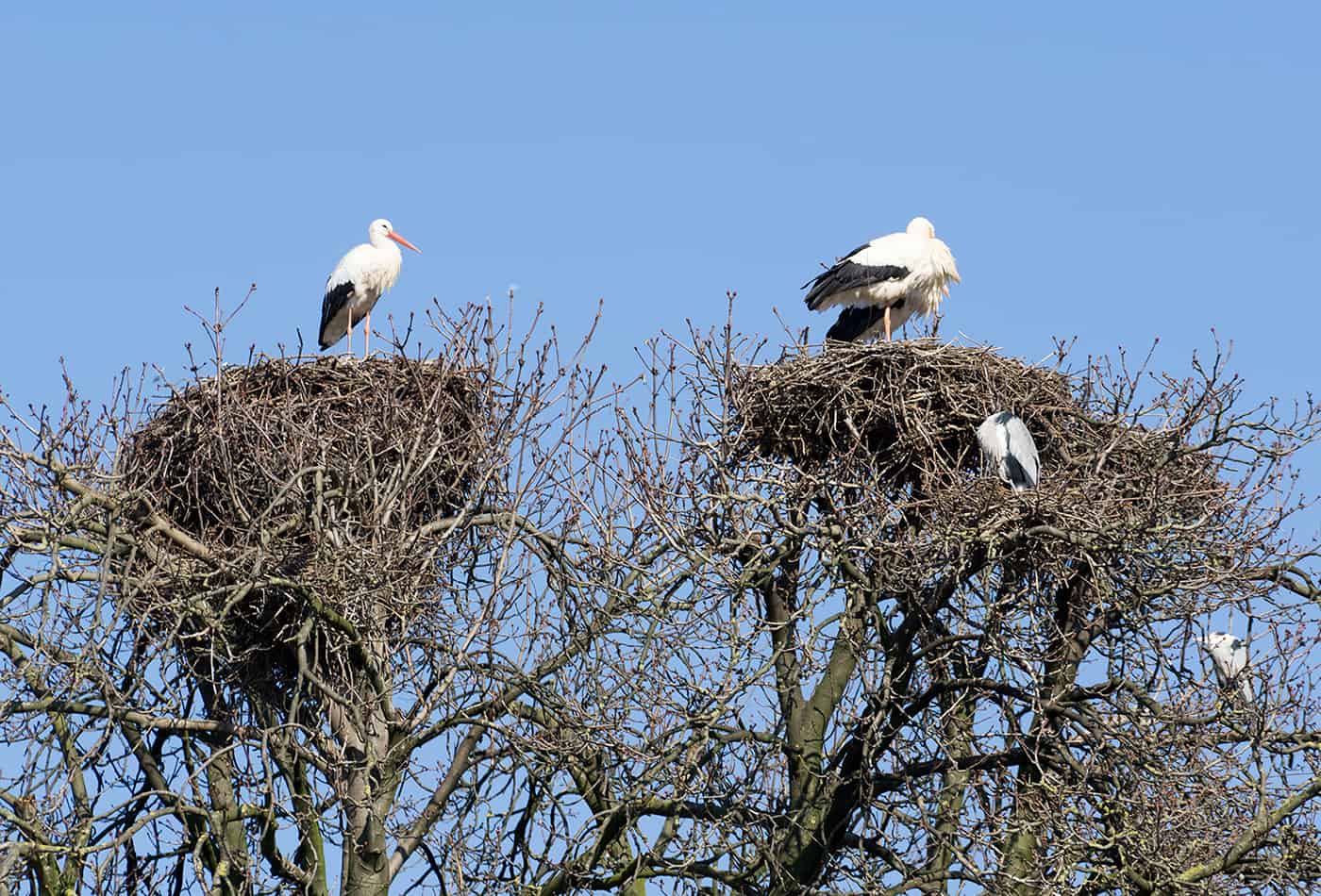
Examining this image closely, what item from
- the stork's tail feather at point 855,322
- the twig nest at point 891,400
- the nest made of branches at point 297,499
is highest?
the stork's tail feather at point 855,322

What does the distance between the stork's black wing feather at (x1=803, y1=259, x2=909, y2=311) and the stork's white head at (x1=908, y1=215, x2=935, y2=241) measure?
57 centimetres

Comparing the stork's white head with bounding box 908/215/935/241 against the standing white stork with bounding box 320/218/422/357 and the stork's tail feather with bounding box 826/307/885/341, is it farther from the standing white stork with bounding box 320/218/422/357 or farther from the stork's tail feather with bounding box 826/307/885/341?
the standing white stork with bounding box 320/218/422/357

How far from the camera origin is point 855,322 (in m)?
14.7

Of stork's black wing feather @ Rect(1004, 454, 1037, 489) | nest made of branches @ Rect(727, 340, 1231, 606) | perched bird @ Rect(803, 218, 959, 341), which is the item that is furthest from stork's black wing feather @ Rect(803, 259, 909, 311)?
stork's black wing feather @ Rect(1004, 454, 1037, 489)

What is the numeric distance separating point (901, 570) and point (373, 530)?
2748mm

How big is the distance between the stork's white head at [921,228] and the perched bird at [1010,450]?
3869 millimetres

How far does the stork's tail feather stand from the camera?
14703 mm

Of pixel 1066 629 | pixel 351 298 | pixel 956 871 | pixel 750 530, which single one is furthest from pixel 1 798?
pixel 351 298

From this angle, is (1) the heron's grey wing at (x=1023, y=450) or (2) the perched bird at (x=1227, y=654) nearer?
(1) the heron's grey wing at (x=1023, y=450)

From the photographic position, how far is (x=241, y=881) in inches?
403

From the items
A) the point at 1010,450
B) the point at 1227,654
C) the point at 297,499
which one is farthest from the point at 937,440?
the point at 297,499

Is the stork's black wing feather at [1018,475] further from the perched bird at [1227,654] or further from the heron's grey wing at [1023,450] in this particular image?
the perched bird at [1227,654]

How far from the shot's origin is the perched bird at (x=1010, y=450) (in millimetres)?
10781

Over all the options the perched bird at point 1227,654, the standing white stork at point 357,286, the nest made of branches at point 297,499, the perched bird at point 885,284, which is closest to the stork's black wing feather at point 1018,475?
the perched bird at point 1227,654
